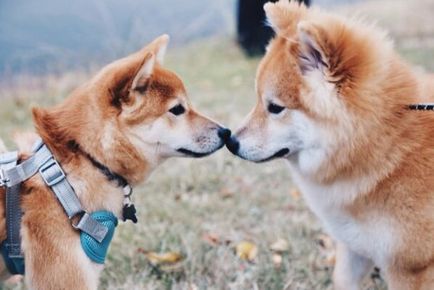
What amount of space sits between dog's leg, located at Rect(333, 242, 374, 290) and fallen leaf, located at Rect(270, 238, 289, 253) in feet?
2.11

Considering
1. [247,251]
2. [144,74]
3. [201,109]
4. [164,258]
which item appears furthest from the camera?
[201,109]

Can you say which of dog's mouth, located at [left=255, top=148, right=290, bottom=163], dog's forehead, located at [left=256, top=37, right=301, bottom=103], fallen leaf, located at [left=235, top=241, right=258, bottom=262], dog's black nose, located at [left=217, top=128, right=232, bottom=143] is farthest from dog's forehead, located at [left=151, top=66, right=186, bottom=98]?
fallen leaf, located at [left=235, top=241, right=258, bottom=262]

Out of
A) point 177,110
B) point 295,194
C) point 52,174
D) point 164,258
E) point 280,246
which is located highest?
point 52,174

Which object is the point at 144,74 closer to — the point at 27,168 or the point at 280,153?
the point at 27,168

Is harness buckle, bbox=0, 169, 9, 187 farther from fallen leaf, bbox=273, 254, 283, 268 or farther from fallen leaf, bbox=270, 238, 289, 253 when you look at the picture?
fallen leaf, bbox=270, 238, 289, 253

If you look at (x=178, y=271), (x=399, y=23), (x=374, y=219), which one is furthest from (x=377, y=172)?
(x=399, y=23)

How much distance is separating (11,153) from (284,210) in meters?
2.32

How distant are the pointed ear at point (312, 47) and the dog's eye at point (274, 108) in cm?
22

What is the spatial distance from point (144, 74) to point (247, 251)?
150cm

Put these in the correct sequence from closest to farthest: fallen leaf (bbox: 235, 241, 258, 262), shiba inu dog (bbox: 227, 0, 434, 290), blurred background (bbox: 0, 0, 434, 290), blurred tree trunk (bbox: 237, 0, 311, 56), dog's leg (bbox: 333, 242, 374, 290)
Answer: shiba inu dog (bbox: 227, 0, 434, 290) → dog's leg (bbox: 333, 242, 374, 290) → blurred background (bbox: 0, 0, 434, 290) → fallen leaf (bbox: 235, 241, 258, 262) → blurred tree trunk (bbox: 237, 0, 311, 56)

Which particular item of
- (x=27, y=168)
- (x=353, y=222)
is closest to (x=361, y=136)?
(x=353, y=222)

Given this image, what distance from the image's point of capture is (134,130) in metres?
2.75

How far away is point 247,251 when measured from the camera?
12.3 feet

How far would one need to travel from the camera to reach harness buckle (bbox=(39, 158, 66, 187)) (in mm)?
2562
